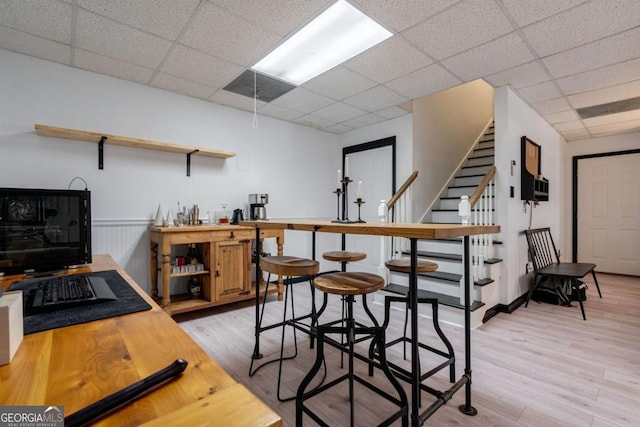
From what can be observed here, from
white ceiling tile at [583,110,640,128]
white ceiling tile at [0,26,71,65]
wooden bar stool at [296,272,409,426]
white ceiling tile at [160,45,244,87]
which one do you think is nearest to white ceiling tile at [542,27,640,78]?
white ceiling tile at [583,110,640,128]

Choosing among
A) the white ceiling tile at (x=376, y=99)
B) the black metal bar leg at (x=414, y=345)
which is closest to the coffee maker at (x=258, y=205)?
the white ceiling tile at (x=376, y=99)

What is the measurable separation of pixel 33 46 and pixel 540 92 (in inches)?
202

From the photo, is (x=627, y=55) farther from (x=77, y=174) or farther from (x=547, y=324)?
(x=77, y=174)

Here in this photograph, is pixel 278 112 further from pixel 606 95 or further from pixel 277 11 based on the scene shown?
pixel 606 95

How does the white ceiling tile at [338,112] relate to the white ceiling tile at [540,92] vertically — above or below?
below

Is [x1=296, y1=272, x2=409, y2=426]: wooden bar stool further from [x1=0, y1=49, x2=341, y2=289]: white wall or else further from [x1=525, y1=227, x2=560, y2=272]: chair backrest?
[x1=525, y1=227, x2=560, y2=272]: chair backrest

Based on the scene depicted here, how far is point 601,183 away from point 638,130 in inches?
38.6

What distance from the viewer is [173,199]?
3533 millimetres

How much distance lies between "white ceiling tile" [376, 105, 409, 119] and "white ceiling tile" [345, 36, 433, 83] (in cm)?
93

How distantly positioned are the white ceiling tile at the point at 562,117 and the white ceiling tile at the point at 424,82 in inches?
84.0

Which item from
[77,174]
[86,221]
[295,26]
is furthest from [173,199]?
[295,26]

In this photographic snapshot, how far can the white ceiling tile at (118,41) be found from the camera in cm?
226

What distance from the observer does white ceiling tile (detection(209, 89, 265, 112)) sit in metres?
3.56

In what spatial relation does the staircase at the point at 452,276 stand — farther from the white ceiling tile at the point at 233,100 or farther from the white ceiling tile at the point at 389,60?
the white ceiling tile at the point at 233,100
